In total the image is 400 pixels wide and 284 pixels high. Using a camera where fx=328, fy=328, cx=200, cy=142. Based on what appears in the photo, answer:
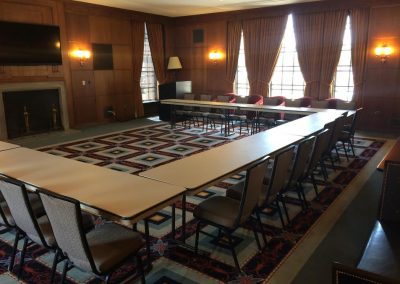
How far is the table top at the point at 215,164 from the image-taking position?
2699 mm

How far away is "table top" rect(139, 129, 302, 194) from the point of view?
2699 millimetres

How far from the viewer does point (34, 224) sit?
7.57 ft

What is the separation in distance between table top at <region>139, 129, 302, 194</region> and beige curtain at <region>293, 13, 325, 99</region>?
5123 millimetres

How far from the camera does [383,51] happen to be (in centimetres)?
773

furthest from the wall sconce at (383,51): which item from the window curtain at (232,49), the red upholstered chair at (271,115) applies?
the window curtain at (232,49)

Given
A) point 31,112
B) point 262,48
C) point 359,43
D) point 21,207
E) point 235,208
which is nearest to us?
point 21,207

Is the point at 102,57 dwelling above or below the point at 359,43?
below

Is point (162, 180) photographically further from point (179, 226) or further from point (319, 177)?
point (319, 177)

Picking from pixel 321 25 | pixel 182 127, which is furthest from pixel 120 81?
pixel 321 25

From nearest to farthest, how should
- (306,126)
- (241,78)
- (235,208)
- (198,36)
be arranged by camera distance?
(235,208), (306,126), (241,78), (198,36)

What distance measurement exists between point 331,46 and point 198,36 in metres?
4.28

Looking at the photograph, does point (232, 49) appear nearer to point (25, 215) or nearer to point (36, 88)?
point (36, 88)

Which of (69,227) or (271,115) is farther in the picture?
(271,115)

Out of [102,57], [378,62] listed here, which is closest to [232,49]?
[102,57]
